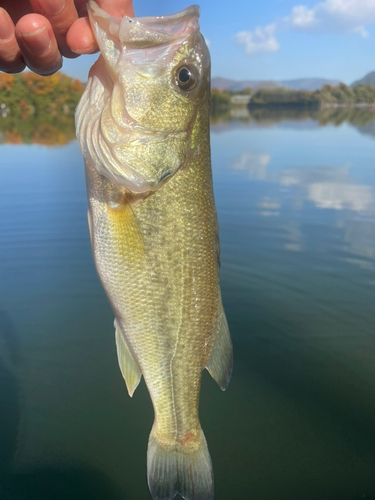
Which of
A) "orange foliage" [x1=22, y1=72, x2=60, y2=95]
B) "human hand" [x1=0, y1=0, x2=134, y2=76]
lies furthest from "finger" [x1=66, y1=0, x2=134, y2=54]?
"orange foliage" [x1=22, y1=72, x2=60, y2=95]

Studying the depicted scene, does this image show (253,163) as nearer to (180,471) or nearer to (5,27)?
(5,27)

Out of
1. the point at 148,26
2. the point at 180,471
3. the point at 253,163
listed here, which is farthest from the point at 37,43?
the point at 253,163

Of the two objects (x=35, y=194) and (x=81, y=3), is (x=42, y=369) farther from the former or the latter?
(x=35, y=194)

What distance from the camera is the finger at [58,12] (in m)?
1.75

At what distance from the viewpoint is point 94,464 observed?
127 inches

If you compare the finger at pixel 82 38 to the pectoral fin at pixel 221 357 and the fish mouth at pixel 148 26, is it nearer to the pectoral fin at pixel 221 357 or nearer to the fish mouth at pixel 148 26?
the fish mouth at pixel 148 26

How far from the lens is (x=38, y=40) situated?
1771 millimetres

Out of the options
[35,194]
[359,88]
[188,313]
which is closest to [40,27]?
[188,313]

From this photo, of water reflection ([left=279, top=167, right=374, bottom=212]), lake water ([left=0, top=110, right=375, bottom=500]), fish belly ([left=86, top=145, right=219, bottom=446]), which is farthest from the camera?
water reflection ([left=279, top=167, right=374, bottom=212])

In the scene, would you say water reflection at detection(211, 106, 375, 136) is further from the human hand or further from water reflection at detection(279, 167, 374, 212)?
the human hand

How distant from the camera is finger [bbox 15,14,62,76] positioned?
1732 mm

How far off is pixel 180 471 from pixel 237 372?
7.43 ft

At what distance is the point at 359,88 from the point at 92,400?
106229mm

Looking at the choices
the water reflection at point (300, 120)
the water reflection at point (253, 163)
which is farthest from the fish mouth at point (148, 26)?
the water reflection at point (300, 120)
